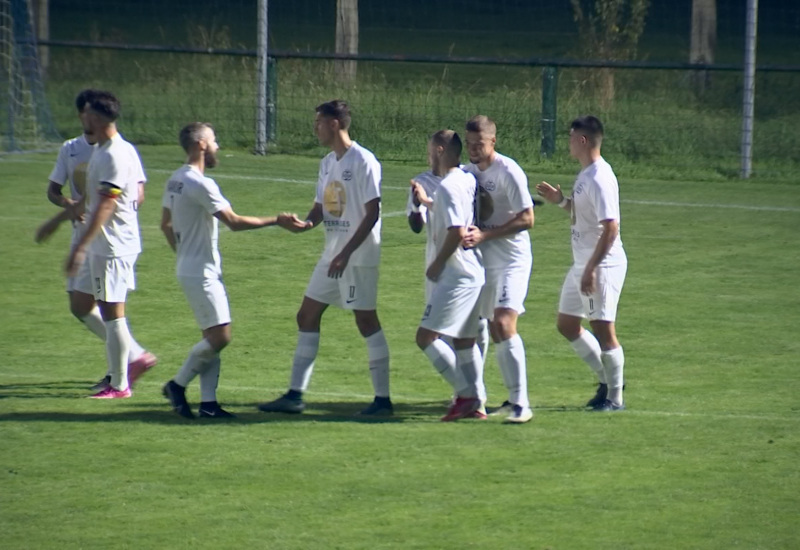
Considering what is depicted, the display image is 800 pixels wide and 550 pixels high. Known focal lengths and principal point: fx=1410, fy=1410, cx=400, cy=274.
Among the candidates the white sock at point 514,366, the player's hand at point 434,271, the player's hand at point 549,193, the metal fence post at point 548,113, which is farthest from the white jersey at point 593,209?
the metal fence post at point 548,113

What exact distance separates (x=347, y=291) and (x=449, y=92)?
17858 mm

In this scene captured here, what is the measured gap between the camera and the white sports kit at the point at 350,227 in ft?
29.2

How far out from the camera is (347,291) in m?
8.96

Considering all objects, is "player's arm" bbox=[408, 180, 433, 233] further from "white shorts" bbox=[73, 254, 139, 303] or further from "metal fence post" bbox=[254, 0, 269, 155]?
"metal fence post" bbox=[254, 0, 269, 155]

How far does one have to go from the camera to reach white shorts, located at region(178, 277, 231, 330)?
8.74 m

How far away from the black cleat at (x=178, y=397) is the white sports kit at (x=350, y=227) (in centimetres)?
105

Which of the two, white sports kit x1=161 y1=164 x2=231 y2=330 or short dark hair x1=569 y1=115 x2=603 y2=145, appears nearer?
white sports kit x1=161 y1=164 x2=231 y2=330

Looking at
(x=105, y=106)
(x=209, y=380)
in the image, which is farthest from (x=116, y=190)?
(x=209, y=380)

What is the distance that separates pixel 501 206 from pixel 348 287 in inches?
43.1

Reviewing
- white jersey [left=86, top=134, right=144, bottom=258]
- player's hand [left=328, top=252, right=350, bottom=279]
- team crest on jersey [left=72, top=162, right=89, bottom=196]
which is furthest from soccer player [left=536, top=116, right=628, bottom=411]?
team crest on jersey [left=72, top=162, right=89, bottom=196]

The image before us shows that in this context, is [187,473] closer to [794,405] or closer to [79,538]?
[79,538]

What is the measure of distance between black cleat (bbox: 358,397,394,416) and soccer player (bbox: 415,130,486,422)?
416 millimetres

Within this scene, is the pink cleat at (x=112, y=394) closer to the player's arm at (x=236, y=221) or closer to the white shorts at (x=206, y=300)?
the white shorts at (x=206, y=300)

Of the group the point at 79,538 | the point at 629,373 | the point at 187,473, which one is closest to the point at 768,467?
the point at 629,373
